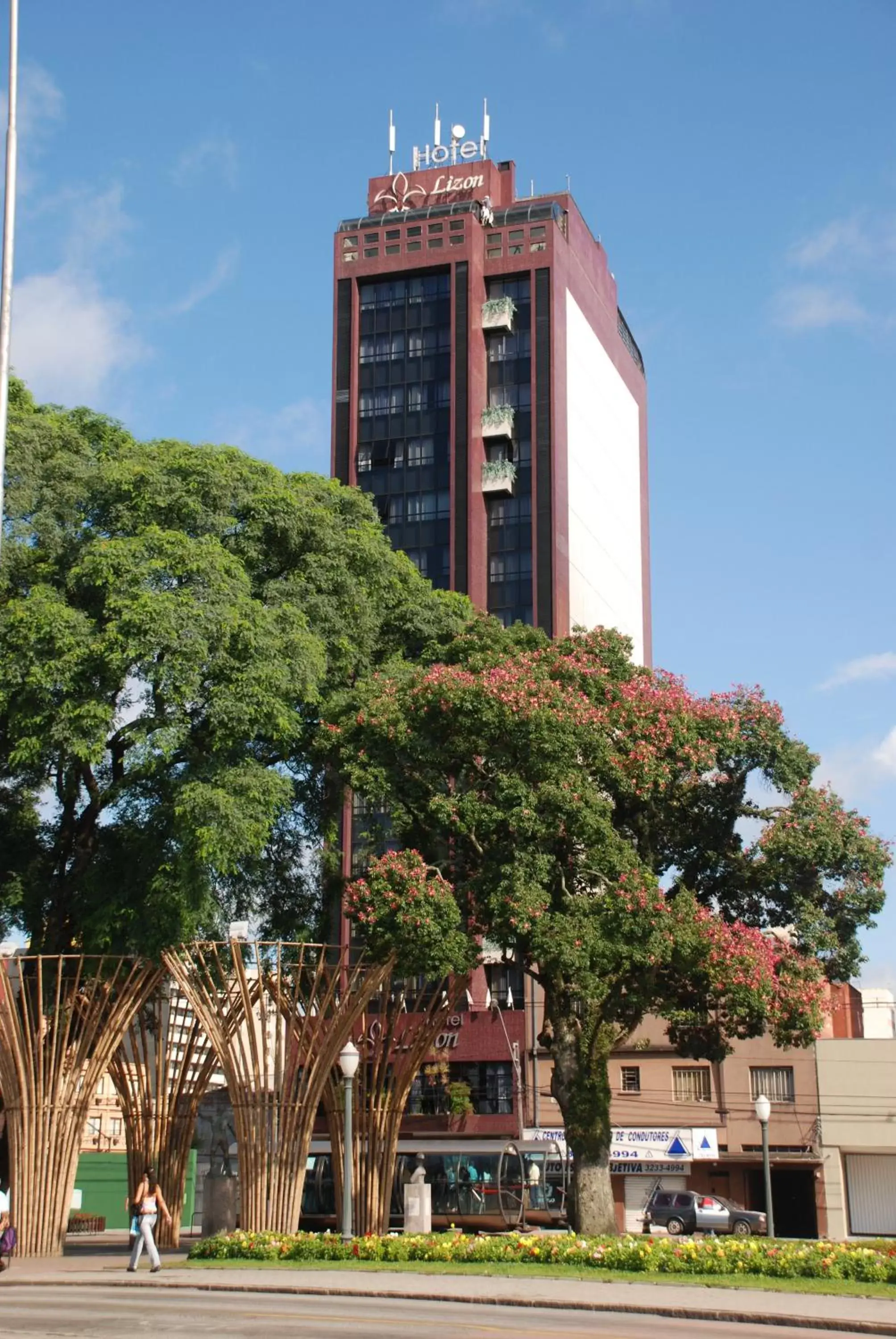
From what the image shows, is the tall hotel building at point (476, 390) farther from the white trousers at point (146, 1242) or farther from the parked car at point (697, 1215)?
the white trousers at point (146, 1242)

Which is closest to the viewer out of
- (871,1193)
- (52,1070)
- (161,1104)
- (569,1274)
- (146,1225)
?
(569,1274)

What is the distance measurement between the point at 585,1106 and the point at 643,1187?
28.9 meters

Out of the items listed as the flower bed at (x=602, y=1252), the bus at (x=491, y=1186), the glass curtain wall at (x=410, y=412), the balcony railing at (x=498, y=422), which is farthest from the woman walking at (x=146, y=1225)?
the balcony railing at (x=498, y=422)

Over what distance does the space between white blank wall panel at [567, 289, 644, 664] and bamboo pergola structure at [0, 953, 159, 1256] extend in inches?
2404

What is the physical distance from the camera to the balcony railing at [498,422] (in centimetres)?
9188

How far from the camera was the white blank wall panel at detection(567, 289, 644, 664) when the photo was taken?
9569 cm

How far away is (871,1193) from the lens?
54.9 metres

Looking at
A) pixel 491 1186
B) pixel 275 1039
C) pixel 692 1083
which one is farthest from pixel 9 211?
pixel 692 1083

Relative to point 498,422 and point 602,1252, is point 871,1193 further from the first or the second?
point 498,422

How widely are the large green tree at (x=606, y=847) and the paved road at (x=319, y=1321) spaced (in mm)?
10308

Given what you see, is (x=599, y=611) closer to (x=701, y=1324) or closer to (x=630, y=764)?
(x=630, y=764)

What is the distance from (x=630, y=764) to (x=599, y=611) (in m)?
66.1

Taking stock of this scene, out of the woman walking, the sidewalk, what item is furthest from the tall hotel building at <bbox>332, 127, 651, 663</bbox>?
the sidewalk

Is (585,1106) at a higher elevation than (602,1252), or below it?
higher
